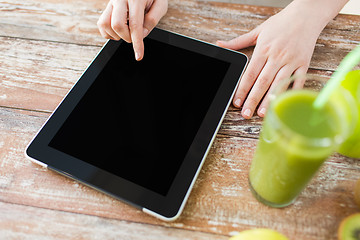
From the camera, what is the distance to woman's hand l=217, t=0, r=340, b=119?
70cm

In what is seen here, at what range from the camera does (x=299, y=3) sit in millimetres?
779

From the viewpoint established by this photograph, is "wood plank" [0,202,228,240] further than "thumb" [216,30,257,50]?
No

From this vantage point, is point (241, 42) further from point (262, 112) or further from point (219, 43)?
point (262, 112)

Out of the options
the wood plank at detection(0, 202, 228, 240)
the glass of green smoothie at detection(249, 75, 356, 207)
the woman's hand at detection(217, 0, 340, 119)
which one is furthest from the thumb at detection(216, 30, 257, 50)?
the wood plank at detection(0, 202, 228, 240)

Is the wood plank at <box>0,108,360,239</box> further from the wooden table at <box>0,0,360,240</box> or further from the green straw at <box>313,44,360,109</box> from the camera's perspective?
the green straw at <box>313,44,360,109</box>

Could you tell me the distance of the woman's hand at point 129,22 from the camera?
702mm

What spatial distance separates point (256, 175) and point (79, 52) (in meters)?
0.51

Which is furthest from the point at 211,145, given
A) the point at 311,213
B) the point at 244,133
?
the point at 311,213

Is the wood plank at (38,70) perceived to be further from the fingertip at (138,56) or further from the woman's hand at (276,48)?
the woman's hand at (276,48)

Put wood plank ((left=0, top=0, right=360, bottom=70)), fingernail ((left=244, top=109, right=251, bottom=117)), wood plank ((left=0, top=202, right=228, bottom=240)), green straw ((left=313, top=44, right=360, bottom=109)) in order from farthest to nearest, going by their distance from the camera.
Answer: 1. wood plank ((left=0, top=0, right=360, bottom=70))
2. fingernail ((left=244, top=109, right=251, bottom=117))
3. wood plank ((left=0, top=202, right=228, bottom=240))
4. green straw ((left=313, top=44, right=360, bottom=109))

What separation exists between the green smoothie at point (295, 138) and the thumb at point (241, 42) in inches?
12.6

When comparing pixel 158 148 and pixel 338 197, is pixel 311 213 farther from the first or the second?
pixel 158 148

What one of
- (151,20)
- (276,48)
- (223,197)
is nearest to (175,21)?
(151,20)

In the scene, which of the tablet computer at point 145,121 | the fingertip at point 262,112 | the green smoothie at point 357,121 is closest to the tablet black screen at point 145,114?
the tablet computer at point 145,121
